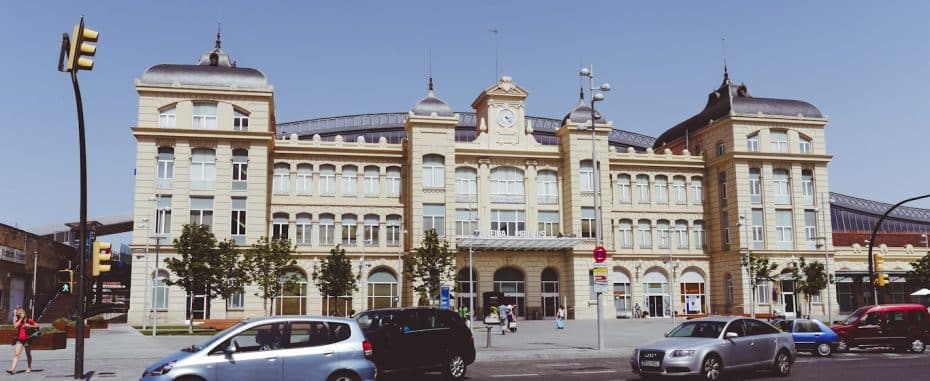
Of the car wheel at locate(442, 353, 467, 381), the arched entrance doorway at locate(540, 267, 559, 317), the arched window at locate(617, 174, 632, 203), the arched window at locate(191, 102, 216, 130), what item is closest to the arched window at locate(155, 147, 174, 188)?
the arched window at locate(191, 102, 216, 130)

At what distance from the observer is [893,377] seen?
18.9 m

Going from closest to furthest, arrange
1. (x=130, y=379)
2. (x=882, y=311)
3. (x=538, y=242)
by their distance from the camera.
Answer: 1. (x=130, y=379)
2. (x=882, y=311)
3. (x=538, y=242)

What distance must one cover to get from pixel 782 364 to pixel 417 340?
9186mm

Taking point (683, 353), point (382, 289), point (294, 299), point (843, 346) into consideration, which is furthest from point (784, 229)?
point (683, 353)

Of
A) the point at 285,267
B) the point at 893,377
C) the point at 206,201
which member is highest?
the point at 206,201

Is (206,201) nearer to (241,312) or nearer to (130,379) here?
(241,312)

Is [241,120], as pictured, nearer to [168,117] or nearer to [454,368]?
[168,117]

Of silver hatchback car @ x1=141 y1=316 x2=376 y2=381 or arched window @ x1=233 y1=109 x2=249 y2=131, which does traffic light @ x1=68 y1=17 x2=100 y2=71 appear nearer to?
silver hatchback car @ x1=141 y1=316 x2=376 y2=381

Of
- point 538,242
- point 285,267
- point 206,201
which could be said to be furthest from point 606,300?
point 206,201

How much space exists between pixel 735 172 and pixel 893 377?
159ft

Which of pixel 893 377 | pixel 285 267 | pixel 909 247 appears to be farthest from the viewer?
pixel 909 247

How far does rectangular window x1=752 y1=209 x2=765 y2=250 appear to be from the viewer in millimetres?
65188

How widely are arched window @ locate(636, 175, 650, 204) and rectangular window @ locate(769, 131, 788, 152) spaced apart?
11.0m

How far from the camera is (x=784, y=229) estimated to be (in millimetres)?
66250
